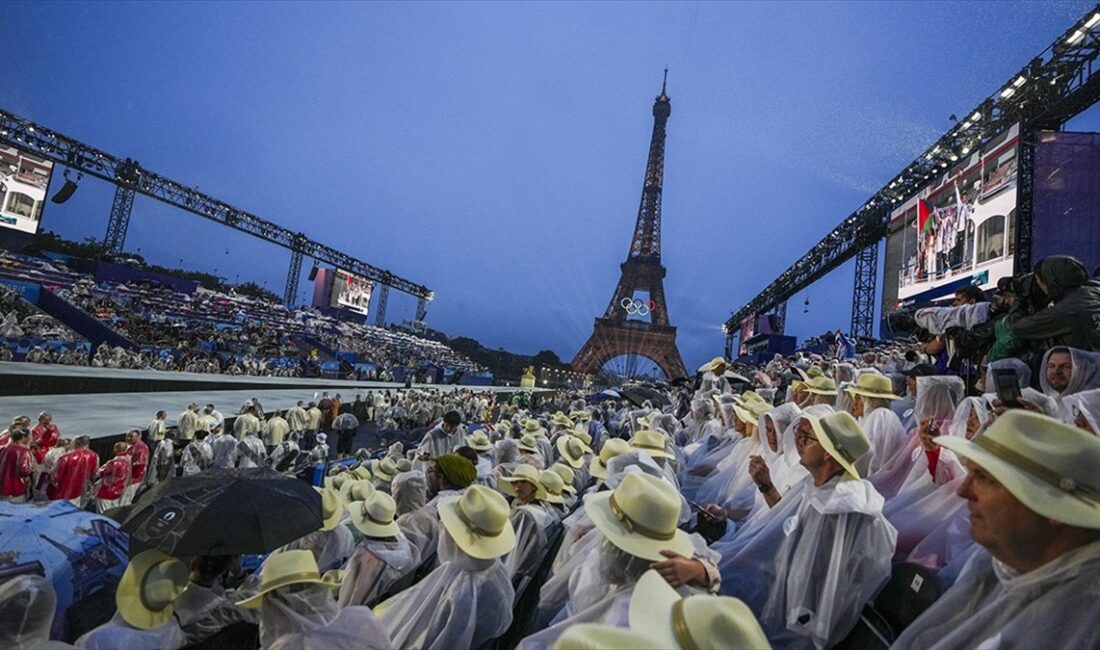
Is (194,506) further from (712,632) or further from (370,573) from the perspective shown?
(712,632)

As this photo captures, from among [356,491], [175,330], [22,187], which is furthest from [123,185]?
[356,491]

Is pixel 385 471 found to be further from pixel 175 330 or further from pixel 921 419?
pixel 175 330

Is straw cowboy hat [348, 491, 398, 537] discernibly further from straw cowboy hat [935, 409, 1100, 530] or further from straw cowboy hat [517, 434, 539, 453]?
straw cowboy hat [517, 434, 539, 453]

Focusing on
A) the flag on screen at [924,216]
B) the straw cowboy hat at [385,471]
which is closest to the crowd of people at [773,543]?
the straw cowboy hat at [385,471]

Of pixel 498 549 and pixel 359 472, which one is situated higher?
pixel 498 549

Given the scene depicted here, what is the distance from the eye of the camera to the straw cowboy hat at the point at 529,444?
713cm

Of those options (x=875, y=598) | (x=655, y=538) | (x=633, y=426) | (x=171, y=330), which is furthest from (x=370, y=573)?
(x=171, y=330)

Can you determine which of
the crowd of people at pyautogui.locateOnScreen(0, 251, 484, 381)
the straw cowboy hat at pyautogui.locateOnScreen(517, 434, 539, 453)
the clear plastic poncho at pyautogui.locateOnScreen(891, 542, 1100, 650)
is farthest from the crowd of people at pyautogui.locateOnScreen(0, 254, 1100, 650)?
the crowd of people at pyautogui.locateOnScreen(0, 251, 484, 381)

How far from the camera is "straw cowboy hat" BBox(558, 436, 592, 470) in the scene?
241 inches

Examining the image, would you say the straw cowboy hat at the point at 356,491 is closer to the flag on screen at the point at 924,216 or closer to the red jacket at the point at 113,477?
the red jacket at the point at 113,477

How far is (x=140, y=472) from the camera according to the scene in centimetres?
883

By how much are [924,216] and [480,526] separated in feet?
63.7

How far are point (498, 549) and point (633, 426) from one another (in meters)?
6.89

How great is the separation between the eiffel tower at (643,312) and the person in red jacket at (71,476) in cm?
3941
